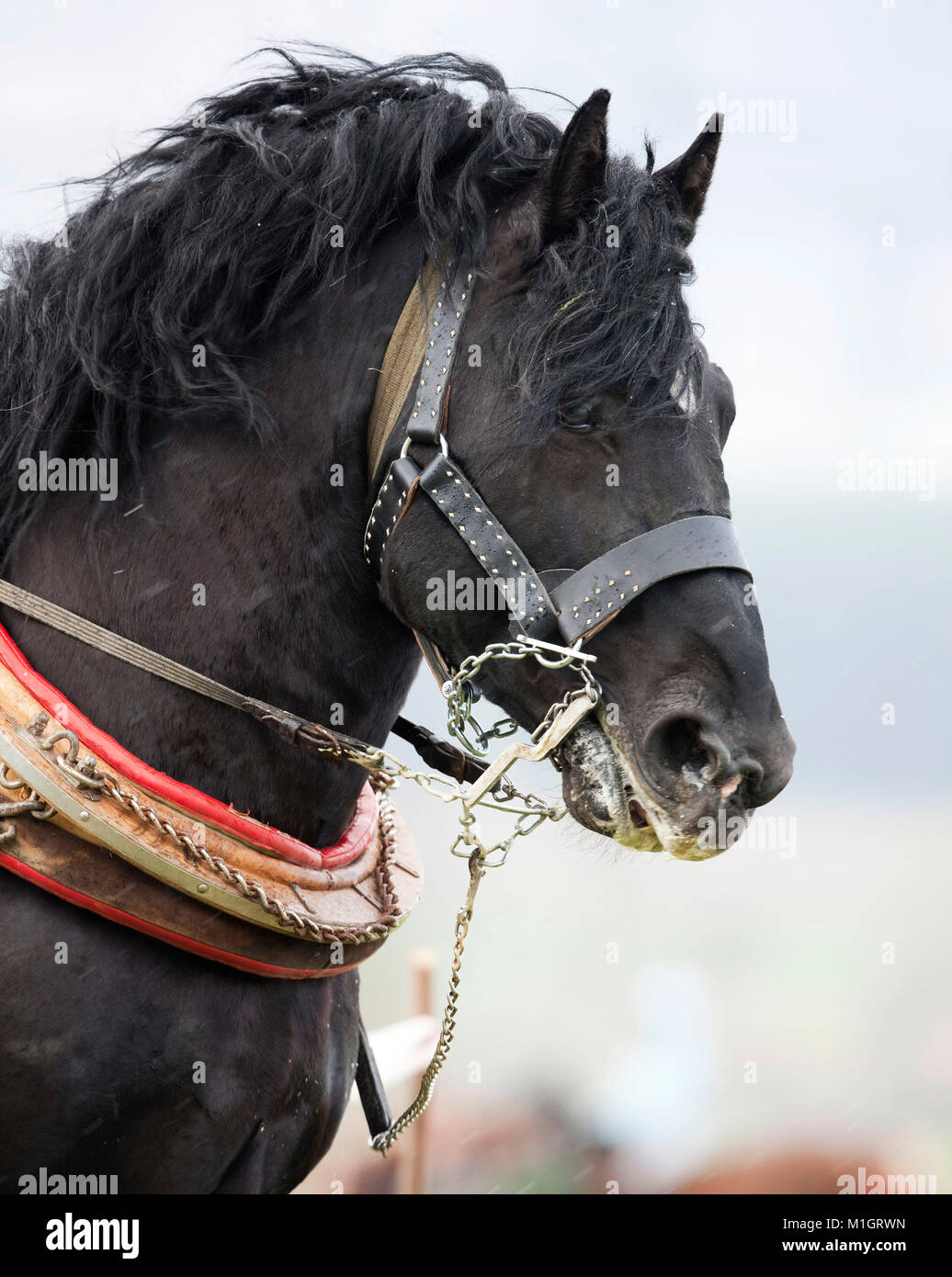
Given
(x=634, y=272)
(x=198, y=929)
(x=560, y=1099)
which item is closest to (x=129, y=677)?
(x=198, y=929)

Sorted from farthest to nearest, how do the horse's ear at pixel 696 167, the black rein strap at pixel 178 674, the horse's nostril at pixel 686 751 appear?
the horse's ear at pixel 696 167, the black rein strap at pixel 178 674, the horse's nostril at pixel 686 751

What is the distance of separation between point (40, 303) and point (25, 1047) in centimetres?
175

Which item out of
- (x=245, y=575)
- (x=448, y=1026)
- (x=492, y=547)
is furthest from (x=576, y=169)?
(x=448, y=1026)

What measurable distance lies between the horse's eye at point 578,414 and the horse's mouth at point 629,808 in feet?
2.12

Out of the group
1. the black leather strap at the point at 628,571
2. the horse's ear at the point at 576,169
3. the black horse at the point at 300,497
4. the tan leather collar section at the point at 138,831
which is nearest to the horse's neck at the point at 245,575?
the black horse at the point at 300,497

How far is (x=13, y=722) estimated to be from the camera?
246 centimetres

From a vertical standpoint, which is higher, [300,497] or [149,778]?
[300,497]

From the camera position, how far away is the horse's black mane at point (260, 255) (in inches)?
100

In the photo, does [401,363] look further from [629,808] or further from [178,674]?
[629,808]

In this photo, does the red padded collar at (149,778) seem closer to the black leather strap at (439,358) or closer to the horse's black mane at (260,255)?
the horse's black mane at (260,255)

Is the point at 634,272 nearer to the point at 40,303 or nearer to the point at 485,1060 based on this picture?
the point at 40,303

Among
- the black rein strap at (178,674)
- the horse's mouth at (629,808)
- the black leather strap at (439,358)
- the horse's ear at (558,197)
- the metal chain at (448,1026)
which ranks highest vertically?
the horse's ear at (558,197)

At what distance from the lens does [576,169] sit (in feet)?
8.24

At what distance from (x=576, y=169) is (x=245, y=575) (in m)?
1.18
